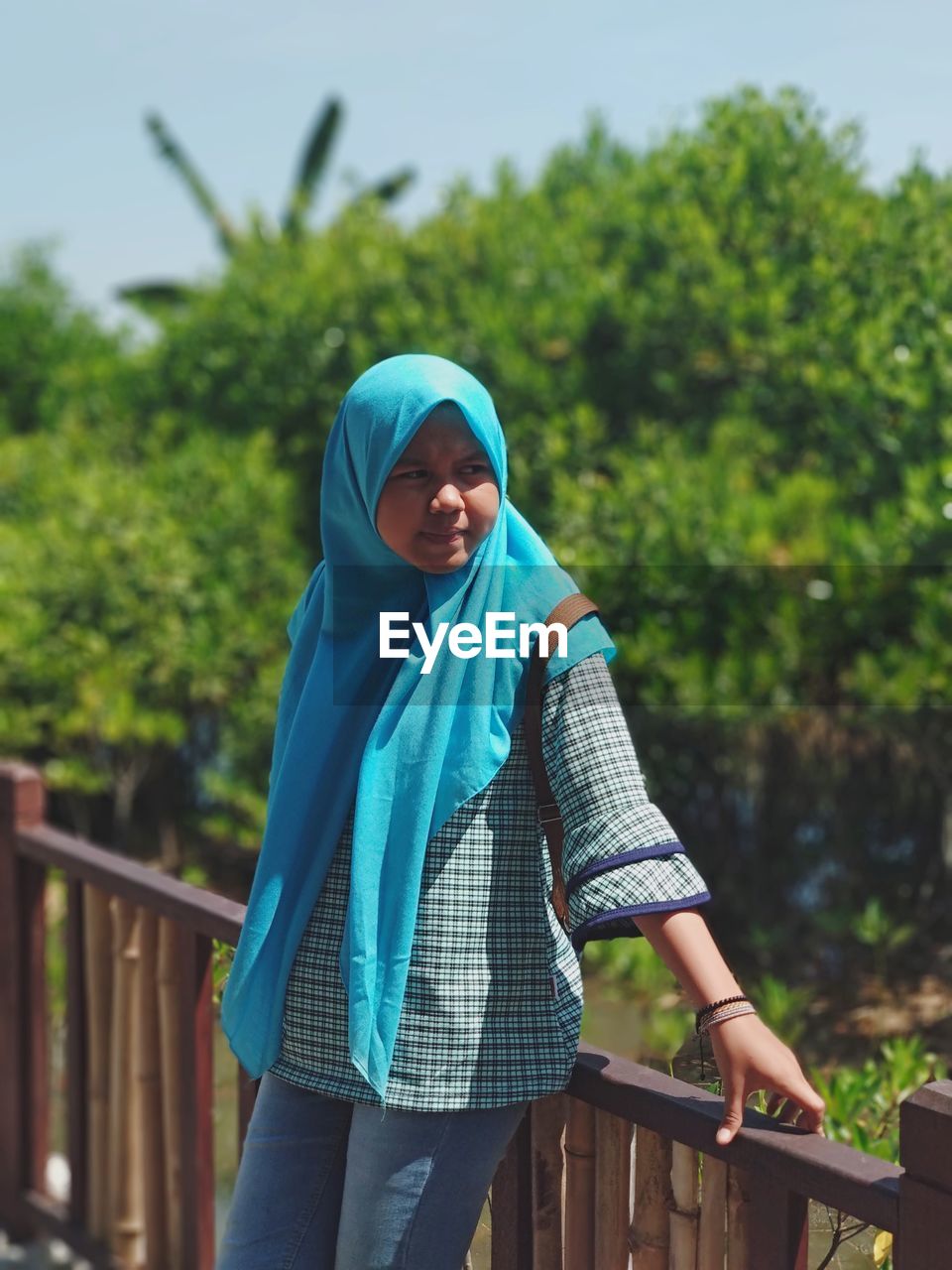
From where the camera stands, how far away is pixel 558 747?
5.26ft

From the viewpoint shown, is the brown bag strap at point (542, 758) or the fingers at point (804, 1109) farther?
the brown bag strap at point (542, 758)

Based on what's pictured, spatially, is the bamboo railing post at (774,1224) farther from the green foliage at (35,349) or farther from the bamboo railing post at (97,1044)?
the green foliage at (35,349)

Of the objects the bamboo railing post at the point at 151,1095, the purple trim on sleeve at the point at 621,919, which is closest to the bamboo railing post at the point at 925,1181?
the purple trim on sleeve at the point at 621,919

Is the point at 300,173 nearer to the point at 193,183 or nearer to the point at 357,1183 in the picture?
the point at 193,183

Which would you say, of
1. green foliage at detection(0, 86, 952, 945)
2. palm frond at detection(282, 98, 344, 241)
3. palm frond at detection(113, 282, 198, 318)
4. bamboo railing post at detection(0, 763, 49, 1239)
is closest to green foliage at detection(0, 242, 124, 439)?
palm frond at detection(113, 282, 198, 318)

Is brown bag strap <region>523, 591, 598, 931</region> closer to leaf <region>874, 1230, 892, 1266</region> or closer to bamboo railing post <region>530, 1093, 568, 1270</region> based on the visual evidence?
bamboo railing post <region>530, 1093, 568, 1270</region>

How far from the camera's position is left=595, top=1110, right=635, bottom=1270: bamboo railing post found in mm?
1798

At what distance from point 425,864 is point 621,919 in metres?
0.23

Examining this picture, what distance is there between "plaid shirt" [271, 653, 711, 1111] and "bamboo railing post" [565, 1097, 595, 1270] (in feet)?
0.61

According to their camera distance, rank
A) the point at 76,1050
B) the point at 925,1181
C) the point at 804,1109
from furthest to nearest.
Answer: the point at 76,1050
the point at 804,1109
the point at 925,1181

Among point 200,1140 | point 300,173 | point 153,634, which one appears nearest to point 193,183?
point 300,173

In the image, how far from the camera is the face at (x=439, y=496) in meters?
1.63

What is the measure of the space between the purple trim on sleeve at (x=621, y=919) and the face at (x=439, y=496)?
0.42m

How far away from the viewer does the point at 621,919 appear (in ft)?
4.98
